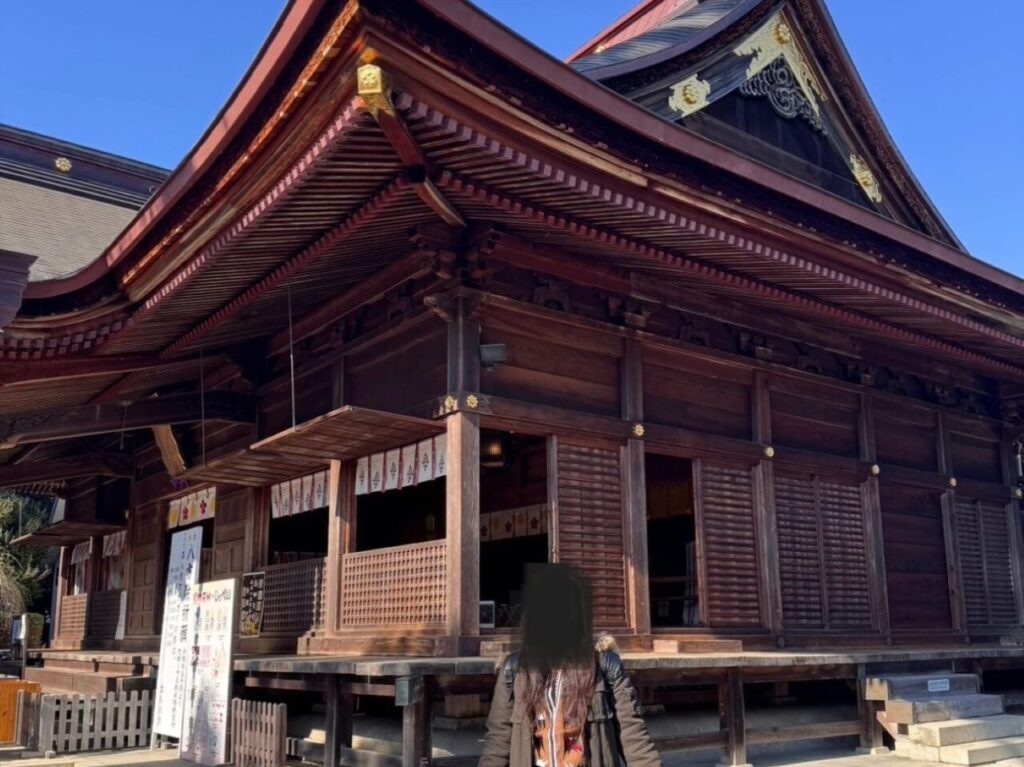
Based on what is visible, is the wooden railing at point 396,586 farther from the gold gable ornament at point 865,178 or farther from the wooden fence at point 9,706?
the gold gable ornament at point 865,178

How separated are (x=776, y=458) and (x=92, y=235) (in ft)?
31.0

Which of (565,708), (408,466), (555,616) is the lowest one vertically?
(565,708)

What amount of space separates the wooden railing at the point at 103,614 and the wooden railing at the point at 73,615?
15cm

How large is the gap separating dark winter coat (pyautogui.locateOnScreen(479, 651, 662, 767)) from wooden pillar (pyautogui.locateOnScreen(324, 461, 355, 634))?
510 cm

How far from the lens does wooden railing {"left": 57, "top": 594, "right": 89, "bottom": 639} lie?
15.4m

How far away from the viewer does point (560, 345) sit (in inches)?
348

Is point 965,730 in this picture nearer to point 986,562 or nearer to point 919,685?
point 919,685

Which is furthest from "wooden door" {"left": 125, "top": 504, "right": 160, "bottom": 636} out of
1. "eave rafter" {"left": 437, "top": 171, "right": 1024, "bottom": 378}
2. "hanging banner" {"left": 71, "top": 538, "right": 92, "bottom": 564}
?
"eave rafter" {"left": 437, "top": 171, "right": 1024, "bottom": 378}

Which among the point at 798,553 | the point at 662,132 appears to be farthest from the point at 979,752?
the point at 662,132

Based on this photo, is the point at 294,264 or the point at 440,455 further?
the point at 440,455

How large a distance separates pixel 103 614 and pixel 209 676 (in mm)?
7927

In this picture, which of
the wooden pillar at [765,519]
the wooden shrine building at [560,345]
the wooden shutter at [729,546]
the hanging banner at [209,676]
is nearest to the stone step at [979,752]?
the wooden shrine building at [560,345]

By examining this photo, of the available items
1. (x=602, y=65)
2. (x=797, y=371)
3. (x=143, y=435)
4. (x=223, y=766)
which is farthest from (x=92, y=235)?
(x=797, y=371)

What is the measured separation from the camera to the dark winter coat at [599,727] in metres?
3.94
